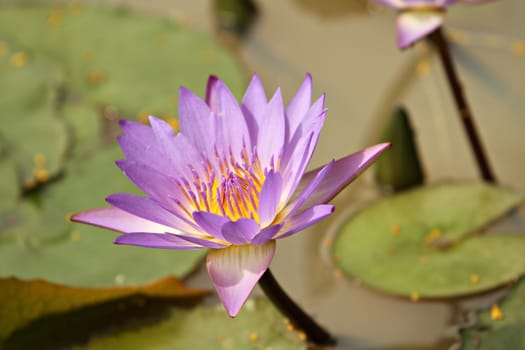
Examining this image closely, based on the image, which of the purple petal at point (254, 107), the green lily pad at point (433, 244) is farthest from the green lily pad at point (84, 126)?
the purple petal at point (254, 107)

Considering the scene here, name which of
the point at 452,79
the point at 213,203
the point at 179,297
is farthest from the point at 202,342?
A: the point at 452,79

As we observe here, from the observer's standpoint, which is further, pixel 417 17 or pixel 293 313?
pixel 417 17

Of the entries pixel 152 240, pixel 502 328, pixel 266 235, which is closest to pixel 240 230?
pixel 266 235

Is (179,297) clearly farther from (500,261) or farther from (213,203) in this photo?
(500,261)

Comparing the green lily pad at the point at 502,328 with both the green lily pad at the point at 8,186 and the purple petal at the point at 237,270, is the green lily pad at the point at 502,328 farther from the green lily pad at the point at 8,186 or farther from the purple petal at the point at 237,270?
the green lily pad at the point at 8,186

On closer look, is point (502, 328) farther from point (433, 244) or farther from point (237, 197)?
point (237, 197)

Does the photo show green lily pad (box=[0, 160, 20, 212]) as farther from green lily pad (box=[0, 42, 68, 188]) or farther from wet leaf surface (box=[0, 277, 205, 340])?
wet leaf surface (box=[0, 277, 205, 340])
